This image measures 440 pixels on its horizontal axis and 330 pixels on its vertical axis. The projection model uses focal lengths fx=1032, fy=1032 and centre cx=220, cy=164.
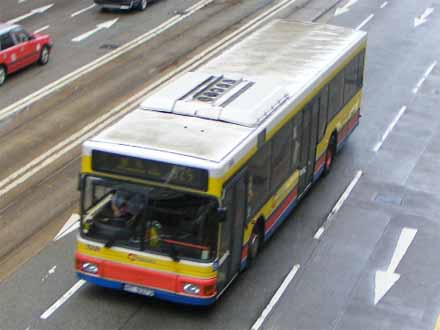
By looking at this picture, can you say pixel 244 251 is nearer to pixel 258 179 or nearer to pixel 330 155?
pixel 258 179

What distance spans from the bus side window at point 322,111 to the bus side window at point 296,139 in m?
1.62

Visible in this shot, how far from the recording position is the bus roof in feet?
51.9

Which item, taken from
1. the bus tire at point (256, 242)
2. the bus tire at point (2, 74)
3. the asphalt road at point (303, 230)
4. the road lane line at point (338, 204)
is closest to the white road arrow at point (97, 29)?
the asphalt road at point (303, 230)

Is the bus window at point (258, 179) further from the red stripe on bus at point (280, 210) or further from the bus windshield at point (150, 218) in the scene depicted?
the bus windshield at point (150, 218)

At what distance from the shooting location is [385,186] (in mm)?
22703

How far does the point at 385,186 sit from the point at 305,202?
227cm

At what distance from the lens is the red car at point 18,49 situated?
98.8 feet

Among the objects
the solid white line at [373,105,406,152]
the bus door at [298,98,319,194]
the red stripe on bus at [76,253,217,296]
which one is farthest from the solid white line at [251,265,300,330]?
the solid white line at [373,105,406,152]

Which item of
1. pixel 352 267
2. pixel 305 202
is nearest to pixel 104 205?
pixel 352 267

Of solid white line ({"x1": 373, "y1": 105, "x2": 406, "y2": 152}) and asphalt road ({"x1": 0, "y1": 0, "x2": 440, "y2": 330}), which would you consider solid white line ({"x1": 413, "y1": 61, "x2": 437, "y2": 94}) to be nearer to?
asphalt road ({"x1": 0, "y1": 0, "x2": 440, "y2": 330})

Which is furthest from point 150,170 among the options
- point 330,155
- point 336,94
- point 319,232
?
point 330,155

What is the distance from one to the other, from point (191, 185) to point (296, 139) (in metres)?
4.74

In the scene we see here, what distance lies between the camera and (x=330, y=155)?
907 inches

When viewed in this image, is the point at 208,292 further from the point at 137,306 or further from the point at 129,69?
the point at 129,69
